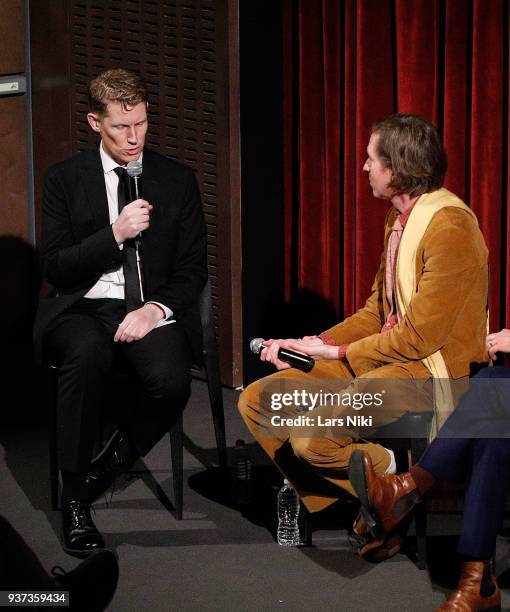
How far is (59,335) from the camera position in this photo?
9.77ft

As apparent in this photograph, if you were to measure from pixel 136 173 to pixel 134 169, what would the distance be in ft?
0.04

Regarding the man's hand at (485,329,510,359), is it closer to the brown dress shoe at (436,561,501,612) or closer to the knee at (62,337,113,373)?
A: the brown dress shoe at (436,561,501,612)

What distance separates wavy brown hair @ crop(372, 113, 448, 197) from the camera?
8.85 feet

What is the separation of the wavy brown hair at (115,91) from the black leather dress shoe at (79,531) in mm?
1111

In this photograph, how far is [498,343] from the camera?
2.66 m

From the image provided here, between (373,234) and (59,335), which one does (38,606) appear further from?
(373,234)

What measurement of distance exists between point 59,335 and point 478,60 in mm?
1780

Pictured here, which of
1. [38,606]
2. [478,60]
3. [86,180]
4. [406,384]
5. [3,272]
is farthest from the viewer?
[3,272]

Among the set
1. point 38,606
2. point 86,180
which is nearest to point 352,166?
point 86,180

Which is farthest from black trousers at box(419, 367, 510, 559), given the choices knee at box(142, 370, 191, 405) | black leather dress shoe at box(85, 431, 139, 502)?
black leather dress shoe at box(85, 431, 139, 502)

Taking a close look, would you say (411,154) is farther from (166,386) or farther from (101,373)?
(101,373)

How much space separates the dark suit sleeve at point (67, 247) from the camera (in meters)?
2.94

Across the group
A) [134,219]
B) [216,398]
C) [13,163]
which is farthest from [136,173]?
[13,163]

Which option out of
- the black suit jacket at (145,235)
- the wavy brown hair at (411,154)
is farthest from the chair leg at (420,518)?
the black suit jacket at (145,235)
